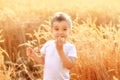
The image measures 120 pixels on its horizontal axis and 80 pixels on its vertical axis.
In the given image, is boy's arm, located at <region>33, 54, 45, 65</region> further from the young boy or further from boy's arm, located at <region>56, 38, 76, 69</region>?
boy's arm, located at <region>56, 38, 76, 69</region>

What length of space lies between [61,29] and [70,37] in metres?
0.95

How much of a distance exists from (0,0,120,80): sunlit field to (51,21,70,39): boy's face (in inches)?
16.0

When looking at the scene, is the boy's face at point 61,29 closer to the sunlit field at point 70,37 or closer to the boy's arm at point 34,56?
the boy's arm at point 34,56

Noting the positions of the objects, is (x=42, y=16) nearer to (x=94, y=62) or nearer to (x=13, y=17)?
(x=13, y=17)

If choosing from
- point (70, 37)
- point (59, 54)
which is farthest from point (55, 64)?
point (70, 37)

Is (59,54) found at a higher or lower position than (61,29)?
lower

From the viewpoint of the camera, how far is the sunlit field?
334 centimetres

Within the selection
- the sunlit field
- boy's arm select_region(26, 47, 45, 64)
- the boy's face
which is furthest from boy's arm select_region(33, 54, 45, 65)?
the sunlit field

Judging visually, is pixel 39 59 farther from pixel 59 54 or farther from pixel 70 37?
pixel 70 37

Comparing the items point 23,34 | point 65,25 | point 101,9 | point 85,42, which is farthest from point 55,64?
point 101,9

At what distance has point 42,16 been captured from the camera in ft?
17.2

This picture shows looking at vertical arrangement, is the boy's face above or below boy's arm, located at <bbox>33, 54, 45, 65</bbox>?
above

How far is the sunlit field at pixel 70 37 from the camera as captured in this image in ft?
11.0

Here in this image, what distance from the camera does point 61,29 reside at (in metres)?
2.59
